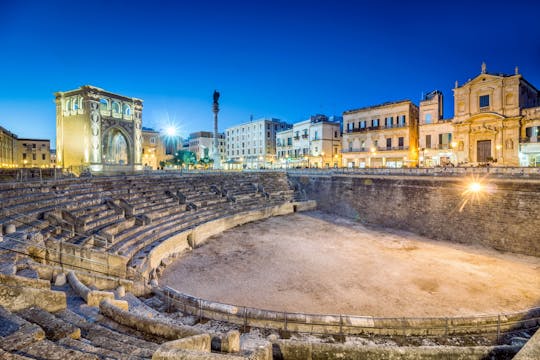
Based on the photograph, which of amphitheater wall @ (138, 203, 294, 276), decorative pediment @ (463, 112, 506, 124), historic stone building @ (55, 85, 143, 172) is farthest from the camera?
decorative pediment @ (463, 112, 506, 124)

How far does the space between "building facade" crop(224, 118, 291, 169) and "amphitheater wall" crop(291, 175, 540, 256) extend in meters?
40.6

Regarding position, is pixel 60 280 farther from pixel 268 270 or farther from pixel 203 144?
pixel 203 144

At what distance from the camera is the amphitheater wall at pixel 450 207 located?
17281 millimetres

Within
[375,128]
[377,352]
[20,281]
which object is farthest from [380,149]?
[20,281]

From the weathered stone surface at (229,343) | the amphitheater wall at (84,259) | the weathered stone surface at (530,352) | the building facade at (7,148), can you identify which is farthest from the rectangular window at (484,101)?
the building facade at (7,148)

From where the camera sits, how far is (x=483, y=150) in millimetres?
33906

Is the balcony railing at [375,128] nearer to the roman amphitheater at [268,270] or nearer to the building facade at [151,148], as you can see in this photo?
the roman amphitheater at [268,270]

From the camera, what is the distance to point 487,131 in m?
33.1

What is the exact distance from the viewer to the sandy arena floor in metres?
10.2

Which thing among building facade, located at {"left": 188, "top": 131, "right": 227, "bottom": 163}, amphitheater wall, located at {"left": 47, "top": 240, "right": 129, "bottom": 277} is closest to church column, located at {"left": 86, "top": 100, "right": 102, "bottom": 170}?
amphitheater wall, located at {"left": 47, "top": 240, "right": 129, "bottom": 277}

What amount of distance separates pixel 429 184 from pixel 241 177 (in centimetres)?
1873

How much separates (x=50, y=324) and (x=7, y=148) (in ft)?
193

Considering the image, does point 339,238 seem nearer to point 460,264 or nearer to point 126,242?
point 460,264

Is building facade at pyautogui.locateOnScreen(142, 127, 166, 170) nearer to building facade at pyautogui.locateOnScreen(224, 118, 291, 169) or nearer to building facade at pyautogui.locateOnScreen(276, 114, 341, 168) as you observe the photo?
building facade at pyautogui.locateOnScreen(224, 118, 291, 169)
